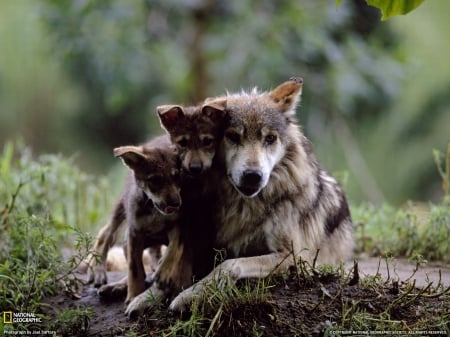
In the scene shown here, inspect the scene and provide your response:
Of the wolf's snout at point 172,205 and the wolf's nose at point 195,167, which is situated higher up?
the wolf's nose at point 195,167

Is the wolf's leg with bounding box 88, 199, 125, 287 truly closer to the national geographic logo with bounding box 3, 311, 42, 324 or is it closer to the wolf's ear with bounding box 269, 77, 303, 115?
the national geographic logo with bounding box 3, 311, 42, 324

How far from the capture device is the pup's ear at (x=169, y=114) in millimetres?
4781

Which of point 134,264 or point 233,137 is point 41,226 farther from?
point 233,137

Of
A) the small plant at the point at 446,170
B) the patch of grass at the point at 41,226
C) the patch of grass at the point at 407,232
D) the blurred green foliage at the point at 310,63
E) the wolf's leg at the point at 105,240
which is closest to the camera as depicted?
the patch of grass at the point at 41,226

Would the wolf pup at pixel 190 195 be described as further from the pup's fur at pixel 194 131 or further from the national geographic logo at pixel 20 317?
the national geographic logo at pixel 20 317

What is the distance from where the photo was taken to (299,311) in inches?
171

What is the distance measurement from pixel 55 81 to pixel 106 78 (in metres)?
5.14

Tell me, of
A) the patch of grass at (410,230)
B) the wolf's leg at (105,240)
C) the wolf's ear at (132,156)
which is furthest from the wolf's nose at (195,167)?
the patch of grass at (410,230)

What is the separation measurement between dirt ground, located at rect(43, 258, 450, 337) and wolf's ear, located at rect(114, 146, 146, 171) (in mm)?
956

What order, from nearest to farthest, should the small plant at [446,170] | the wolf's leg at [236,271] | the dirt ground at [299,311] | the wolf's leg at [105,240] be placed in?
the dirt ground at [299,311], the wolf's leg at [236,271], the wolf's leg at [105,240], the small plant at [446,170]

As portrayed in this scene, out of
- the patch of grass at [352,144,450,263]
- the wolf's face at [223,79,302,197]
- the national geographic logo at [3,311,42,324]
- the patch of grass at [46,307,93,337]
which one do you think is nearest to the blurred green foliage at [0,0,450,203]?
the patch of grass at [352,144,450,263]

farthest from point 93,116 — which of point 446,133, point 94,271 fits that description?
point 94,271

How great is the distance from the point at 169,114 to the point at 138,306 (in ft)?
4.17

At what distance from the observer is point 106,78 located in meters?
10.9
